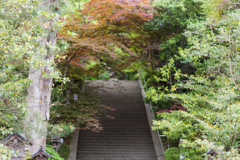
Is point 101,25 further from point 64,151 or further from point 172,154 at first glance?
point 172,154

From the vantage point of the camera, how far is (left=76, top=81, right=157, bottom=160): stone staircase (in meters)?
10.4

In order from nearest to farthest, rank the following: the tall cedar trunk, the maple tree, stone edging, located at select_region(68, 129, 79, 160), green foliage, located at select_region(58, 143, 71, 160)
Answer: the tall cedar trunk → the maple tree → green foliage, located at select_region(58, 143, 71, 160) → stone edging, located at select_region(68, 129, 79, 160)

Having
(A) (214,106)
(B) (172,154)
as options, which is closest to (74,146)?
(B) (172,154)

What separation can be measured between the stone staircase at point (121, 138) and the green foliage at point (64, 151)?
0.61 m

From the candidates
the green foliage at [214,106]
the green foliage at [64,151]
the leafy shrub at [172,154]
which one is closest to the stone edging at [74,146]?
the green foliage at [64,151]

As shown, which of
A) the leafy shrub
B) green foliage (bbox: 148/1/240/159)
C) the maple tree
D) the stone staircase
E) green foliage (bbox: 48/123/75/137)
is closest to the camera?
green foliage (bbox: 148/1/240/159)

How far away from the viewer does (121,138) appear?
11.6m

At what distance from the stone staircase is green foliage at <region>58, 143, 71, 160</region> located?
2.02 feet

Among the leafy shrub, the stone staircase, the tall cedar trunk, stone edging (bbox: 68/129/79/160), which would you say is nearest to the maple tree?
the tall cedar trunk

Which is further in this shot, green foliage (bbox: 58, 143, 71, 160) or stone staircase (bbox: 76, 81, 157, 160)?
stone staircase (bbox: 76, 81, 157, 160)

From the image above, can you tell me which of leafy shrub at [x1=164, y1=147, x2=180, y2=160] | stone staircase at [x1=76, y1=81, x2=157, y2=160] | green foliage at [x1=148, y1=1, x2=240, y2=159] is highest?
green foliage at [x1=148, y1=1, x2=240, y2=159]

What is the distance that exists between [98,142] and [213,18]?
7.48 m

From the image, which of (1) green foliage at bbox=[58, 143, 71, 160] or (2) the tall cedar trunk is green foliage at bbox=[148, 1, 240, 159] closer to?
(2) the tall cedar trunk

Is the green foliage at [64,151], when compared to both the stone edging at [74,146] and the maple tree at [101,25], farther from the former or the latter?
the maple tree at [101,25]
